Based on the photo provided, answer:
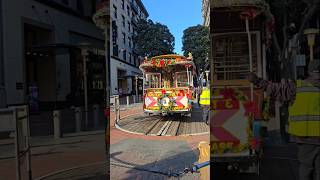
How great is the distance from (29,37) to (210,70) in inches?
21.5

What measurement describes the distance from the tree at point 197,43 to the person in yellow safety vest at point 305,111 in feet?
0.54

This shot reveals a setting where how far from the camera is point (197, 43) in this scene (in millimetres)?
1381

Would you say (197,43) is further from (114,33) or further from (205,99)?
(114,33)

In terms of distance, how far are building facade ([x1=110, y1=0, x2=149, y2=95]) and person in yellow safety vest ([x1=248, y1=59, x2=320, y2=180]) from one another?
0.38 metres

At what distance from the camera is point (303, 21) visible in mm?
1311

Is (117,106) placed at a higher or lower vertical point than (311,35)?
lower

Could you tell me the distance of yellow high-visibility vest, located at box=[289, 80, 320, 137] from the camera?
1.35 m

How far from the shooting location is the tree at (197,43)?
1.37 metres

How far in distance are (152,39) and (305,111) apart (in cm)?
54

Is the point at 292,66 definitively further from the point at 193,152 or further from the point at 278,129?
the point at 193,152

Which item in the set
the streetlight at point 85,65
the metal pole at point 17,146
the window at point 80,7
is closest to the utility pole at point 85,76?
the streetlight at point 85,65

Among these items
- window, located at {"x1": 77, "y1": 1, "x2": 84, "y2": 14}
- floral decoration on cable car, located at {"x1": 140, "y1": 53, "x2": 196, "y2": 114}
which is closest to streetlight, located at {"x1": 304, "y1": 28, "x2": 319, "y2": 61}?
floral decoration on cable car, located at {"x1": 140, "y1": 53, "x2": 196, "y2": 114}

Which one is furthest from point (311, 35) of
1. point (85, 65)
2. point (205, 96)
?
point (85, 65)

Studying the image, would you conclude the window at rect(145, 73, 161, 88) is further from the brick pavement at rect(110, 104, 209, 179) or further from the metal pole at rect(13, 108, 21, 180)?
the metal pole at rect(13, 108, 21, 180)
